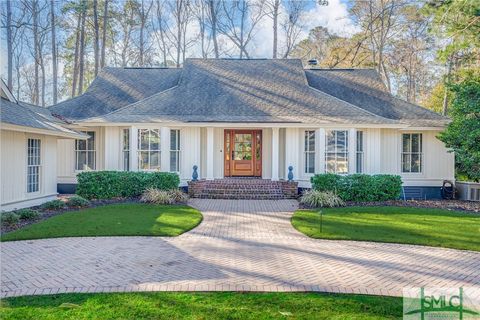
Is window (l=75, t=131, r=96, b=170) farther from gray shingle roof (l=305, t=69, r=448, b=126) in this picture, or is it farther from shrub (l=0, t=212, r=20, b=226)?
gray shingle roof (l=305, t=69, r=448, b=126)

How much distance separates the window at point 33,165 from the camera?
38.7 feet

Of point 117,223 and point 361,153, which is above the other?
point 361,153

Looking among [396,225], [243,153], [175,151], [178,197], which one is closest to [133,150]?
[175,151]

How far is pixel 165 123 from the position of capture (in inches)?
591

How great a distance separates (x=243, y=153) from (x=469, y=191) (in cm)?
1027

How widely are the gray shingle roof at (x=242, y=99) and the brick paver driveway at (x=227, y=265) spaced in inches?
313

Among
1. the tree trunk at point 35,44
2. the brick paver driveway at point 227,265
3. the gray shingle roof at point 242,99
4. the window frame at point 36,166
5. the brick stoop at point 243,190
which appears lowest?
the brick paver driveway at point 227,265

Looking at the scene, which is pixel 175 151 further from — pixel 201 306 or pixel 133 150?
pixel 201 306

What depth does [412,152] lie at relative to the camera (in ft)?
53.4

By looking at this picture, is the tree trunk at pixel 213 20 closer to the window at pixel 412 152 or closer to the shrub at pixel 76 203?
the window at pixel 412 152

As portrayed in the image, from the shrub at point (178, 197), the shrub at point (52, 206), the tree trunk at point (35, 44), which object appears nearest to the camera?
Result: the shrub at point (52, 206)

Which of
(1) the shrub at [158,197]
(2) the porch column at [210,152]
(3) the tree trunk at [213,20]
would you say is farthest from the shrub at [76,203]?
(3) the tree trunk at [213,20]

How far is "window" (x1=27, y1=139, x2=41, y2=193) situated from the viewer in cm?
1180

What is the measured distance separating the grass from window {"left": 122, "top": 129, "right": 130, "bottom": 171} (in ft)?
37.7
